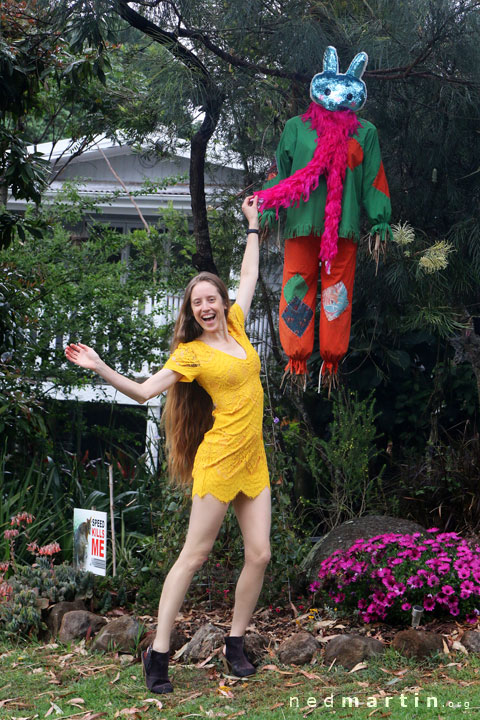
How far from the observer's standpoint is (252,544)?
3.30 metres

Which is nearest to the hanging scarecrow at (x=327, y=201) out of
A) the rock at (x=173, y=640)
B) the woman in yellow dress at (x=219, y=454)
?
the woman in yellow dress at (x=219, y=454)

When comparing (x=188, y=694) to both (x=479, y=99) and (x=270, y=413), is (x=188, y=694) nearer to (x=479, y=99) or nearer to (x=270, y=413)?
(x=270, y=413)

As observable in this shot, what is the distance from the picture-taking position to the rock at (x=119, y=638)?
12.6 feet

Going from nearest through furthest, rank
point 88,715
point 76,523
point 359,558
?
point 88,715
point 359,558
point 76,523

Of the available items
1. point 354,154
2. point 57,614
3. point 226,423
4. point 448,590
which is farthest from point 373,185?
point 57,614

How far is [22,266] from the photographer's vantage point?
234 inches

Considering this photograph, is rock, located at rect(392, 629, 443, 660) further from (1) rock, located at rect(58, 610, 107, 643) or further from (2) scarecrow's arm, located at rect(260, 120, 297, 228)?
(2) scarecrow's arm, located at rect(260, 120, 297, 228)

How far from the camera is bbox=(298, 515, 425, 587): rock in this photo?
4426 mm

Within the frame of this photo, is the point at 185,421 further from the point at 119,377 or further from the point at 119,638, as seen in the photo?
the point at 119,638

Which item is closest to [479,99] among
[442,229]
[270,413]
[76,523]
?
[442,229]

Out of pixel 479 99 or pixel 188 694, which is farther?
pixel 479 99

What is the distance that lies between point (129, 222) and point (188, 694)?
25.0 ft

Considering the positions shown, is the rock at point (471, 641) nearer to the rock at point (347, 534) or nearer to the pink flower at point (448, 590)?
the pink flower at point (448, 590)

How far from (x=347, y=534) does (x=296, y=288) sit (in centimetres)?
168
